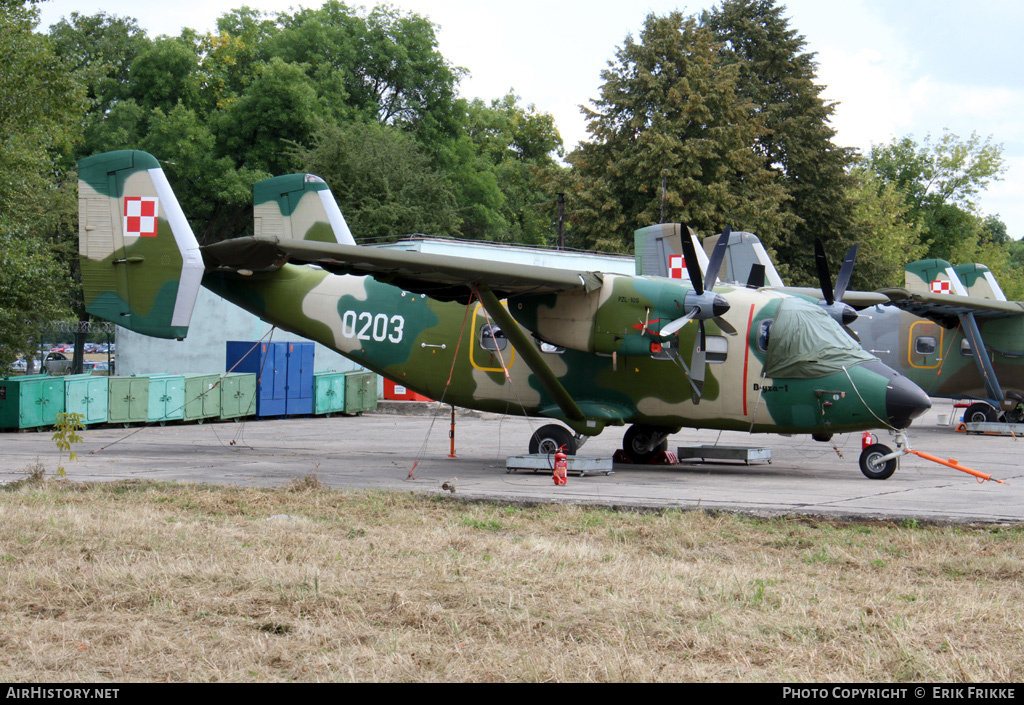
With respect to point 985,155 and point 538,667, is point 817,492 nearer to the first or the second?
point 538,667

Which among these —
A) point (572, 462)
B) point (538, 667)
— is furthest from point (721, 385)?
point (538, 667)

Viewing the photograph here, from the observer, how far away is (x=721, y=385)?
15.2 meters

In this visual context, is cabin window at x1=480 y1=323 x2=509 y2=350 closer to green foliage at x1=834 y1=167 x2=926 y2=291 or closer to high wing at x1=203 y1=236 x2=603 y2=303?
high wing at x1=203 y1=236 x2=603 y2=303

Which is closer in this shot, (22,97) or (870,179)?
(22,97)

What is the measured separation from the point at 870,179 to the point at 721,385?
54.3m

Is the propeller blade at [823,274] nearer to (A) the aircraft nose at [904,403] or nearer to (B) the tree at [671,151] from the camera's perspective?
(A) the aircraft nose at [904,403]

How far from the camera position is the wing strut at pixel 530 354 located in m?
14.6

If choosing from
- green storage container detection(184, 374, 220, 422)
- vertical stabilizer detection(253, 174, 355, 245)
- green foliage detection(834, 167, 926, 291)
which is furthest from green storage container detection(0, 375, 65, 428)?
green foliage detection(834, 167, 926, 291)

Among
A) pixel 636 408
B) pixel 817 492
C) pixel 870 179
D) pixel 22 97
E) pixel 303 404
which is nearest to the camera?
pixel 817 492

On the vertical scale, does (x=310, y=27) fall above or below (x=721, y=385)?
above

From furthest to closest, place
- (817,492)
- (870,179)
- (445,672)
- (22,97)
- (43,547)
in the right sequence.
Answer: (870,179) → (22,97) → (817,492) → (43,547) → (445,672)

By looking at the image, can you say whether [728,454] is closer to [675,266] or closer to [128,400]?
[675,266]

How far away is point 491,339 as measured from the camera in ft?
54.3

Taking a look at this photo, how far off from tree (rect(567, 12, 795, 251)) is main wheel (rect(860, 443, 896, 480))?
29.3 metres
